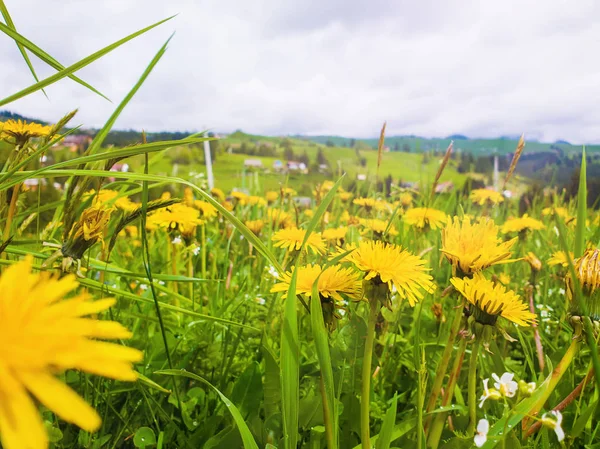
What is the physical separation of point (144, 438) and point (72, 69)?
0.60m

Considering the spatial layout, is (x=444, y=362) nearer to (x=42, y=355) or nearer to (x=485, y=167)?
(x=42, y=355)

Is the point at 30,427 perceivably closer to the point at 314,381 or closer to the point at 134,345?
the point at 314,381

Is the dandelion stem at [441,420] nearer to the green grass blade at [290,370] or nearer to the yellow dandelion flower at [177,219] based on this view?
the green grass blade at [290,370]

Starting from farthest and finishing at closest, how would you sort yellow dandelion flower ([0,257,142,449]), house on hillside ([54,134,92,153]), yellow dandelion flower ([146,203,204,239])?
yellow dandelion flower ([146,203,204,239])
house on hillside ([54,134,92,153])
yellow dandelion flower ([0,257,142,449])

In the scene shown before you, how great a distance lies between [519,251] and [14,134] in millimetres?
1997

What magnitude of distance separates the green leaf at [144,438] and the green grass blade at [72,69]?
57 cm

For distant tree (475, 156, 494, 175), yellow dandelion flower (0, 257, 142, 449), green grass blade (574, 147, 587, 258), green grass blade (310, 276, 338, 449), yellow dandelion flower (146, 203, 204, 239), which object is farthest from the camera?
distant tree (475, 156, 494, 175)

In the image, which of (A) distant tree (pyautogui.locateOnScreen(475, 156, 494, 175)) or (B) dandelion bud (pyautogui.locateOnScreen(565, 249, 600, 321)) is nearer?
(B) dandelion bud (pyautogui.locateOnScreen(565, 249, 600, 321))

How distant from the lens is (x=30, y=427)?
22cm

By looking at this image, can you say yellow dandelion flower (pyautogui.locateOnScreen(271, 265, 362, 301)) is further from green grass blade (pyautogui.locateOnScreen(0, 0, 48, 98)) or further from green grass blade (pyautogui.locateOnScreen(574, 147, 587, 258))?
green grass blade (pyautogui.locateOnScreen(0, 0, 48, 98))

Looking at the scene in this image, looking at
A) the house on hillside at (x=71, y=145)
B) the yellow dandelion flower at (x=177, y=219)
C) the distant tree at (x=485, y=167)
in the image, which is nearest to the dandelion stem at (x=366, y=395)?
the house on hillside at (x=71, y=145)

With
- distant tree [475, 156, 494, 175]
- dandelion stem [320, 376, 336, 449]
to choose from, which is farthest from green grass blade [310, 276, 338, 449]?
distant tree [475, 156, 494, 175]

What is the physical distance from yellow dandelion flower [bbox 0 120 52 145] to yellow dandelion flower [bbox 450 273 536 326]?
80 centimetres

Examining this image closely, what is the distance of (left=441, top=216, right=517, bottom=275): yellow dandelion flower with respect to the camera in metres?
0.65
